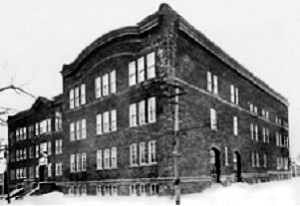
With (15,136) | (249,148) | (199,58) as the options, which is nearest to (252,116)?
(249,148)

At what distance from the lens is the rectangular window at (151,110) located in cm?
2117

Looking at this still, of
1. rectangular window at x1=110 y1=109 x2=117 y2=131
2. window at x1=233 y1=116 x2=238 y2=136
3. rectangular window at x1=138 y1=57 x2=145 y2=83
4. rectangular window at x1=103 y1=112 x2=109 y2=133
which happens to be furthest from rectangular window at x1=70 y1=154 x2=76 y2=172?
window at x1=233 y1=116 x2=238 y2=136

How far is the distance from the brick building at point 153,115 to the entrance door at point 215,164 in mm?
51

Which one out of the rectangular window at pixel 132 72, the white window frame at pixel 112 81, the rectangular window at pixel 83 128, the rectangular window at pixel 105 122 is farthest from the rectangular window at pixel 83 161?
the rectangular window at pixel 132 72

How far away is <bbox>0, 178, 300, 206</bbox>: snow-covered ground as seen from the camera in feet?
37.1

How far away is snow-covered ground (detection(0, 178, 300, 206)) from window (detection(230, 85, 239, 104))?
492 centimetres

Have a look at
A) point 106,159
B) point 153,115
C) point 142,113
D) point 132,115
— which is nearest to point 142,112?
point 142,113

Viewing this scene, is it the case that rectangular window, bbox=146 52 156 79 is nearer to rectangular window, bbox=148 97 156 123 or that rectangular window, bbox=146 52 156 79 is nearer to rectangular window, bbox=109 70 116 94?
rectangular window, bbox=148 97 156 123

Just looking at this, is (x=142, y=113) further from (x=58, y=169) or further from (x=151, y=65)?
(x=58, y=169)

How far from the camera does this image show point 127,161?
2272cm

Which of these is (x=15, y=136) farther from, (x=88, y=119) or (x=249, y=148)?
(x=249, y=148)

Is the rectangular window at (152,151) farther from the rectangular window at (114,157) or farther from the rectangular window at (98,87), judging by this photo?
the rectangular window at (98,87)

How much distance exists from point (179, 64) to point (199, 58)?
Answer: 1878 mm

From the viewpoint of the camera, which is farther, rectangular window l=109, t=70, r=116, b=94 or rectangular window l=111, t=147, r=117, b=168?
rectangular window l=111, t=147, r=117, b=168
